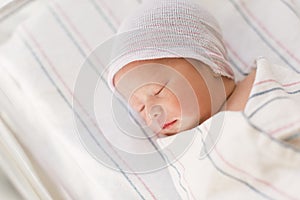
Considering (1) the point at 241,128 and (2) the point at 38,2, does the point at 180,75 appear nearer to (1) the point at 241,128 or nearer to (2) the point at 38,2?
(1) the point at 241,128

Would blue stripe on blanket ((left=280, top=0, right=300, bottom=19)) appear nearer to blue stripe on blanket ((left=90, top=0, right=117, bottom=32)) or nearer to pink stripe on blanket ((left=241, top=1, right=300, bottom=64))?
pink stripe on blanket ((left=241, top=1, right=300, bottom=64))

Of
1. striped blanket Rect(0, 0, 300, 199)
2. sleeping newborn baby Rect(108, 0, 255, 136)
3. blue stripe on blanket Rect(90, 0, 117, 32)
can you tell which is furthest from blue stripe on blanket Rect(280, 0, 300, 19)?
blue stripe on blanket Rect(90, 0, 117, 32)

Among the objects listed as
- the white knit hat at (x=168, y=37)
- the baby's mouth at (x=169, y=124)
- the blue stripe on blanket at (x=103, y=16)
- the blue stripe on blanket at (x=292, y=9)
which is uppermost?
the blue stripe on blanket at (x=103, y=16)

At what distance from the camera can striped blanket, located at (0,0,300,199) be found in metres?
0.80

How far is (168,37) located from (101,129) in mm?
214

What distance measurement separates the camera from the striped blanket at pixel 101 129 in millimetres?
802

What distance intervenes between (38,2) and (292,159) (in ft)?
2.18

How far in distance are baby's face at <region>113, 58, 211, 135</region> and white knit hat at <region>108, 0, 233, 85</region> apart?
0.02 m

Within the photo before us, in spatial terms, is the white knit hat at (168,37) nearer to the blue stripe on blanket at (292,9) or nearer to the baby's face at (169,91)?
the baby's face at (169,91)

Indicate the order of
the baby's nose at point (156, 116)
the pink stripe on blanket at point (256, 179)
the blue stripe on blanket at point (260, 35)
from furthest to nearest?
1. the blue stripe on blanket at point (260, 35)
2. the baby's nose at point (156, 116)
3. the pink stripe on blanket at point (256, 179)

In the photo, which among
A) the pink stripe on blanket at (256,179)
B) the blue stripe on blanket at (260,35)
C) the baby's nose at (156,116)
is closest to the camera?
the pink stripe on blanket at (256,179)

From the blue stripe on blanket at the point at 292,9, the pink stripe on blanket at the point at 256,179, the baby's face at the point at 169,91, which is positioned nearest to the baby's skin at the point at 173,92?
the baby's face at the point at 169,91

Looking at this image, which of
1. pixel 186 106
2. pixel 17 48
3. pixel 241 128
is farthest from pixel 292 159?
pixel 17 48

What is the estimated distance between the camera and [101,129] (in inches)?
39.6
